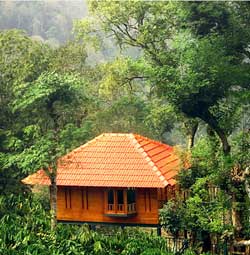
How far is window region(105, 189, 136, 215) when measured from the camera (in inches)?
771

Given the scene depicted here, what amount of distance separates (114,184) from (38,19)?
65315 millimetres

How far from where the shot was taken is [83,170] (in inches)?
801

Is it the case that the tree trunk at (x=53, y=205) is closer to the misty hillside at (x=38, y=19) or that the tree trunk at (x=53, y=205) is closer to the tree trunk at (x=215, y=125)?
the tree trunk at (x=215, y=125)

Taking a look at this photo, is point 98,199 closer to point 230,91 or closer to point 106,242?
point 106,242

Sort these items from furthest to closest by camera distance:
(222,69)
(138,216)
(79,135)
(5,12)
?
1. (5,12)
2. (138,216)
3. (79,135)
4. (222,69)

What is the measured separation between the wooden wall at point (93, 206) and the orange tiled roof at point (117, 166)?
1.66 feet

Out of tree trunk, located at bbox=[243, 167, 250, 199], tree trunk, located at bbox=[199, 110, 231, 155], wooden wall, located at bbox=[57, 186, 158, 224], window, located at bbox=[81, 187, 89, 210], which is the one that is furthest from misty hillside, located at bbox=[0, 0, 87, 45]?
tree trunk, located at bbox=[243, 167, 250, 199]

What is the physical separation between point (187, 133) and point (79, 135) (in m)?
7.90

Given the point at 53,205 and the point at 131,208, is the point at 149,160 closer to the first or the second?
the point at 131,208

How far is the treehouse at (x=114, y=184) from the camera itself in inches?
772

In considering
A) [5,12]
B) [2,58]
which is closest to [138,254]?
[2,58]

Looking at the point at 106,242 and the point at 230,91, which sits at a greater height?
the point at 230,91

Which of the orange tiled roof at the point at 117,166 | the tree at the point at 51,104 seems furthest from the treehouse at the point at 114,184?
the tree at the point at 51,104

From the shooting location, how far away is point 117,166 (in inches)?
799
